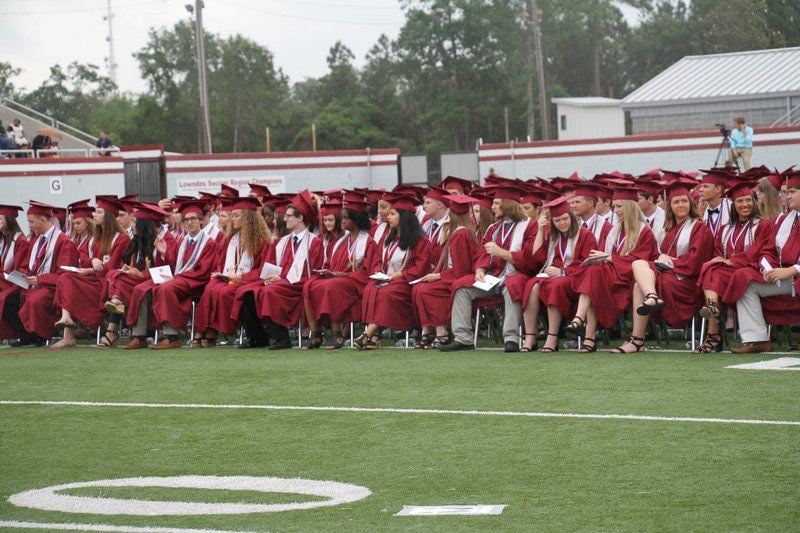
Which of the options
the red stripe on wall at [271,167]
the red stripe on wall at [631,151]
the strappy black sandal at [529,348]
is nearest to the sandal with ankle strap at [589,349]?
the strappy black sandal at [529,348]

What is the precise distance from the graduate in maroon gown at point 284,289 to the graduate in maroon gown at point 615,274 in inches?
135

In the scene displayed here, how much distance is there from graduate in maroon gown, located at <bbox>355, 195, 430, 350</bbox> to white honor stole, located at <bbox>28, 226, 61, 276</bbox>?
4.39 m

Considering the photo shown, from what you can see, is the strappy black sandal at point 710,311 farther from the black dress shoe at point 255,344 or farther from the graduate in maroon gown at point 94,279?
the graduate in maroon gown at point 94,279

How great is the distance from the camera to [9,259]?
15.2 meters

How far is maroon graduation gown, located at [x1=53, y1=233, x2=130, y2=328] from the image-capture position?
14.3 m

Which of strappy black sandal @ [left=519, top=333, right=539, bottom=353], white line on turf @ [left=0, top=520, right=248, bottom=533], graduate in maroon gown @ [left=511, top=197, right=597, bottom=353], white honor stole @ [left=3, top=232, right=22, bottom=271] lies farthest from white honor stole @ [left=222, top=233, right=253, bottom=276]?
white line on turf @ [left=0, top=520, right=248, bottom=533]

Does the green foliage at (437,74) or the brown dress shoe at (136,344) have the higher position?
the green foliage at (437,74)

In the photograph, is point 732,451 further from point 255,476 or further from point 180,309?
point 180,309

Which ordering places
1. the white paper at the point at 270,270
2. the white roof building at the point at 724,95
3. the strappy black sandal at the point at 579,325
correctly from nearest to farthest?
1. the strappy black sandal at the point at 579,325
2. the white paper at the point at 270,270
3. the white roof building at the point at 724,95

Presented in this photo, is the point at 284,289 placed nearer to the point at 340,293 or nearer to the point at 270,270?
the point at 270,270

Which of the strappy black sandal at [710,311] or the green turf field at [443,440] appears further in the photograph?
the strappy black sandal at [710,311]

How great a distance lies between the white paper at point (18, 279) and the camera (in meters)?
15.0

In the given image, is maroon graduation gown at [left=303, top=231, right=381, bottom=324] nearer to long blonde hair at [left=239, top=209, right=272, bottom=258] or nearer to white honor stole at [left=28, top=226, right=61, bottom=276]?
long blonde hair at [left=239, top=209, right=272, bottom=258]

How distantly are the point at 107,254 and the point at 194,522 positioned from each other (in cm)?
975
